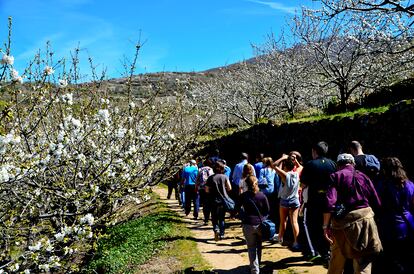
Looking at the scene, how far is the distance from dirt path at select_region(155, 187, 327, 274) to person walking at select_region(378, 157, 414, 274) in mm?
1609

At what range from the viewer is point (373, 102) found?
13711 mm

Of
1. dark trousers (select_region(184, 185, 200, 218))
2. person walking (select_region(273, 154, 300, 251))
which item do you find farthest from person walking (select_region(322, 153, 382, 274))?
dark trousers (select_region(184, 185, 200, 218))

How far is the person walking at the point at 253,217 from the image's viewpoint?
21.0ft

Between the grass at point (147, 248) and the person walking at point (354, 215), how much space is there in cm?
371

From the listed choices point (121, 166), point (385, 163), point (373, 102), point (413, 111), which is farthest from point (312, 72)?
point (385, 163)

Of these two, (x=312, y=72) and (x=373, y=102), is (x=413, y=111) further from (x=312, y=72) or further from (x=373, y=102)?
(x=312, y=72)

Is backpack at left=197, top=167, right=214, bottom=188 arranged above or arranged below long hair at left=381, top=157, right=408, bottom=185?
above

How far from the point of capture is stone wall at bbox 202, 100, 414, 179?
8141 mm

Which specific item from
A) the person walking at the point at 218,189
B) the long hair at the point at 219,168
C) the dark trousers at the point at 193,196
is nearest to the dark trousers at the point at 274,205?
the person walking at the point at 218,189

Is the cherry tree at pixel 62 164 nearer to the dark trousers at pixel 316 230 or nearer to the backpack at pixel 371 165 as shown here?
the dark trousers at pixel 316 230

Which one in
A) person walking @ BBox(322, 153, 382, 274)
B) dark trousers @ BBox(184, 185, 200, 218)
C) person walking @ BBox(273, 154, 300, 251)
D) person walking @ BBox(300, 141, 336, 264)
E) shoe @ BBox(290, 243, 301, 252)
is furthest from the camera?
dark trousers @ BBox(184, 185, 200, 218)

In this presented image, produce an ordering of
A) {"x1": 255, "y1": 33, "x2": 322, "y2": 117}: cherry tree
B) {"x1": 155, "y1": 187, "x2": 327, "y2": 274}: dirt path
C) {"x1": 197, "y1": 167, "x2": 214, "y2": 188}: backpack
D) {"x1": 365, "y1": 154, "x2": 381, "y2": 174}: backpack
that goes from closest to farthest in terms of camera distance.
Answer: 1. {"x1": 365, "y1": 154, "x2": 381, "y2": 174}: backpack
2. {"x1": 155, "y1": 187, "x2": 327, "y2": 274}: dirt path
3. {"x1": 197, "y1": 167, "x2": 214, "y2": 188}: backpack
4. {"x1": 255, "y1": 33, "x2": 322, "y2": 117}: cherry tree

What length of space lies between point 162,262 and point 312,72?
1380 centimetres

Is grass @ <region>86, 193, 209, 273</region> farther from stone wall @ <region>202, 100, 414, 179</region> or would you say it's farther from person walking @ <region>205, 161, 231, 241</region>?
stone wall @ <region>202, 100, 414, 179</region>
